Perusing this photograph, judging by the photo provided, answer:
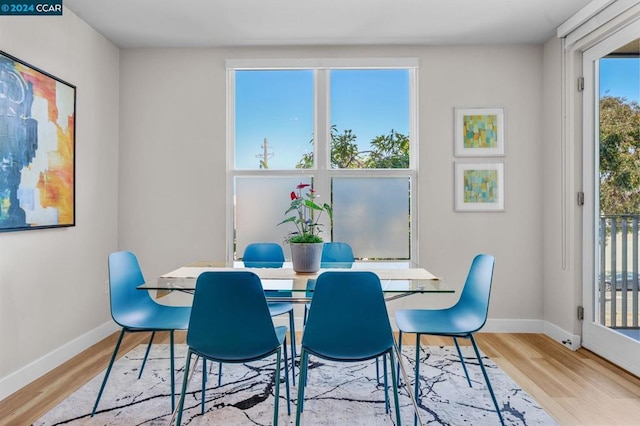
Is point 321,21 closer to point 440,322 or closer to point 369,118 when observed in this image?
point 369,118

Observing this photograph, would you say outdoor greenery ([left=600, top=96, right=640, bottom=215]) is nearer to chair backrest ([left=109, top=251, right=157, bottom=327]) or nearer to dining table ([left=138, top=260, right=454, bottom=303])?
dining table ([left=138, top=260, right=454, bottom=303])

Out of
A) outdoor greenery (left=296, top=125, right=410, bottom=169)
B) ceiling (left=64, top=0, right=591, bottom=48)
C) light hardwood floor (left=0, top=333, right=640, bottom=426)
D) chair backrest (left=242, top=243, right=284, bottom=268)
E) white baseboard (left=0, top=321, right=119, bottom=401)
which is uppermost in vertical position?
ceiling (left=64, top=0, right=591, bottom=48)

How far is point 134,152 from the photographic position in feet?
12.7

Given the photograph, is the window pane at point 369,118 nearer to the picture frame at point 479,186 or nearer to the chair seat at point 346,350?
the picture frame at point 479,186

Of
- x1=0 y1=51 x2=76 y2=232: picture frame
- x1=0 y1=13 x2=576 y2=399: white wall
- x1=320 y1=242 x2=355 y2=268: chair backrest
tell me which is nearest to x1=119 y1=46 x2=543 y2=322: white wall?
x1=0 y1=13 x2=576 y2=399: white wall

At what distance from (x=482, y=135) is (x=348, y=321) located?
8.75ft

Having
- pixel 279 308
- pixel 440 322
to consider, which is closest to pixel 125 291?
pixel 279 308

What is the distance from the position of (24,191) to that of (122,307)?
1004 millimetres

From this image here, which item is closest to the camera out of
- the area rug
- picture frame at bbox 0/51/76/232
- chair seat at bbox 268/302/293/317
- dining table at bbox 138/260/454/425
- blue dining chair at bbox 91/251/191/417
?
dining table at bbox 138/260/454/425

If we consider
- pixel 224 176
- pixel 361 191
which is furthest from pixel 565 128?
pixel 224 176

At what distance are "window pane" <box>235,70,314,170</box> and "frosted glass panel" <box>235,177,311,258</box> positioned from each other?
0.15 metres

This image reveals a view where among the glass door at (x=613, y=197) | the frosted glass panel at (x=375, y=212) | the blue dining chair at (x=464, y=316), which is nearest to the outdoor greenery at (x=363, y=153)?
the frosted glass panel at (x=375, y=212)

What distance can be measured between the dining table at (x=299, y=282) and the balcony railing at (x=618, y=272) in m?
1.58

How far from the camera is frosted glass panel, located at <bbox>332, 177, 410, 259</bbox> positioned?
12.8 feet
